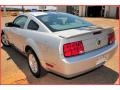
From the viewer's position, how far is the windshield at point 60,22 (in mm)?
4335

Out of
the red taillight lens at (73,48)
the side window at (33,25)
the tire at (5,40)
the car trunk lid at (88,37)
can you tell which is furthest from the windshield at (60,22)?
the tire at (5,40)

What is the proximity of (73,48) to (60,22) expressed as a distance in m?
1.09

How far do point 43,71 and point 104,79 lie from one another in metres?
1.25

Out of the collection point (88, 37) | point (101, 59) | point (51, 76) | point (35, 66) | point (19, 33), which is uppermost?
point (88, 37)

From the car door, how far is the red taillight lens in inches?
62.7

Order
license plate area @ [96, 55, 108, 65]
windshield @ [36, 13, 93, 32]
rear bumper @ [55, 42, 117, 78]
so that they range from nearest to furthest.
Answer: rear bumper @ [55, 42, 117, 78] → license plate area @ [96, 55, 108, 65] → windshield @ [36, 13, 93, 32]

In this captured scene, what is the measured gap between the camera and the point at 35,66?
4.54 meters

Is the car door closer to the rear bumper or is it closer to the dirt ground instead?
the dirt ground

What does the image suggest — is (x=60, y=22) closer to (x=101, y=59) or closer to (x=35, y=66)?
(x=35, y=66)

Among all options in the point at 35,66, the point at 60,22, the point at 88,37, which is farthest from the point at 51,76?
the point at 88,37

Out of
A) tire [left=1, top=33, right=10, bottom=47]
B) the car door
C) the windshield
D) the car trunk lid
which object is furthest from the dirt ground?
tire [left=1, top=33, right=10, bottom=47]

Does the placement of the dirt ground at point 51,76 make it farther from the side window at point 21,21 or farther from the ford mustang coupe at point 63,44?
the side window at point 21,21

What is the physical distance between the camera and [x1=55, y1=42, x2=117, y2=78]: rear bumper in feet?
11.8

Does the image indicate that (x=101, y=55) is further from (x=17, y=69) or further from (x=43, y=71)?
(x=17, y=69)
